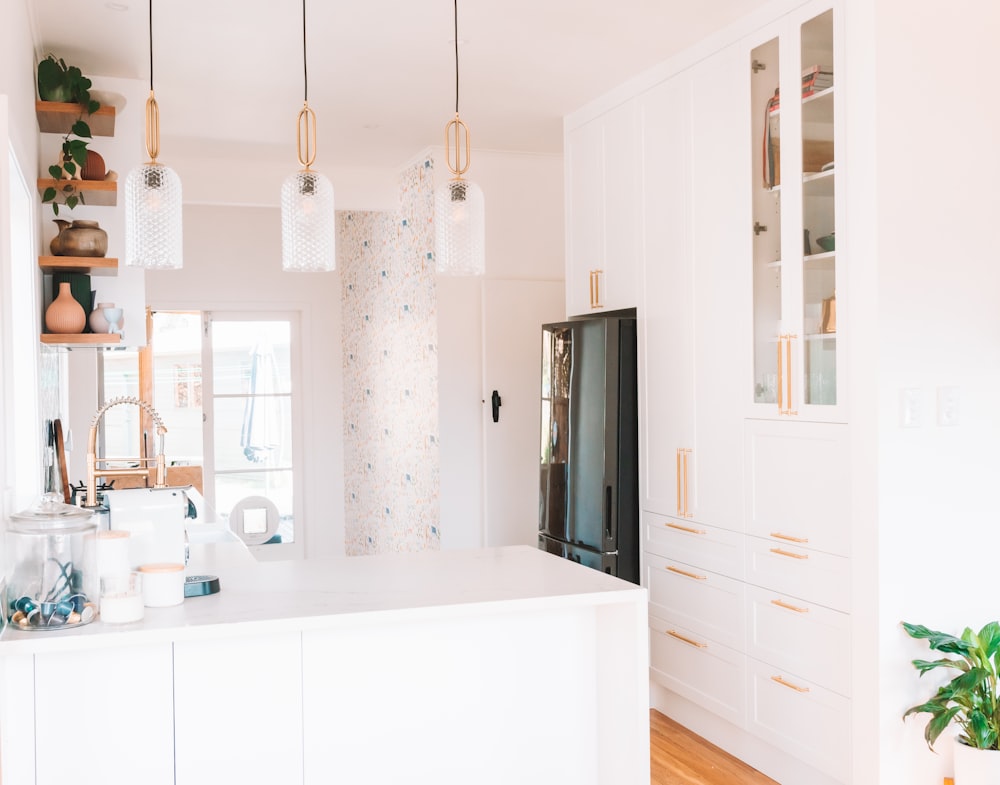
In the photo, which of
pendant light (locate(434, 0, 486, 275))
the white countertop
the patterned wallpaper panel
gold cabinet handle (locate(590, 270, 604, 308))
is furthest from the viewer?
the patterned wallpaper panel

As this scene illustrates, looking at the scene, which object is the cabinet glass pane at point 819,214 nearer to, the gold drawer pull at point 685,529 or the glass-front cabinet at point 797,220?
the glass-front cabinet at point 797,220

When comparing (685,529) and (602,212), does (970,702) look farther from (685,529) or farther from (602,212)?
(602,212)

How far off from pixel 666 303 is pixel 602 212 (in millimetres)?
700

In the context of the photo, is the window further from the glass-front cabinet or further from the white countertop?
the glass-front cabinet

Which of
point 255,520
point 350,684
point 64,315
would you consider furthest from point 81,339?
point 255,520

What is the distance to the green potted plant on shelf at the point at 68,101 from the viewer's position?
12.0 feet

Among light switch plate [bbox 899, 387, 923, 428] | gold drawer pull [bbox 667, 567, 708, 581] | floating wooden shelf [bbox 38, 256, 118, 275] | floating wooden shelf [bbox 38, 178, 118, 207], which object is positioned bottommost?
gold drawer pull [bbox 667, 567, 708, 581]

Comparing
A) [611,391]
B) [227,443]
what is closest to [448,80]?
[611,391]

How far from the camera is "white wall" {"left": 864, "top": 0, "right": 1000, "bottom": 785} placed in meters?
2.87

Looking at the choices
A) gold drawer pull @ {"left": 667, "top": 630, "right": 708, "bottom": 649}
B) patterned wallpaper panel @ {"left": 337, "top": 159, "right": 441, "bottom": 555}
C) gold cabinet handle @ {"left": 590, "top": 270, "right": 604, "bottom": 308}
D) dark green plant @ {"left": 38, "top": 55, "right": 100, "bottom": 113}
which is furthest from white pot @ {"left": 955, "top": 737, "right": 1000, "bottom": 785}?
dark green plant @ {"left": 38, "top": 55, "right": 100, "bottom": 113}

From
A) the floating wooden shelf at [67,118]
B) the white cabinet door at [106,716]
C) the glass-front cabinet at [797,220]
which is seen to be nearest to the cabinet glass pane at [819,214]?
the glass-front cabinet at [797,220]

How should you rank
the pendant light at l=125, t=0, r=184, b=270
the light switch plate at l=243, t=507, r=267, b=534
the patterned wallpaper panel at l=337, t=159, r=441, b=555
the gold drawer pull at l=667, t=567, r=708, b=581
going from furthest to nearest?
1. the light switch plate at l=243, t=507, r=267, b=534
2. the patterned wallpaper panel at l=337, t=159, r=441, b=555
3. the gold drawer pull at l=667, t=567, r=708, b=581
4. the pendant light at l=125, t=0, r=184, b=270

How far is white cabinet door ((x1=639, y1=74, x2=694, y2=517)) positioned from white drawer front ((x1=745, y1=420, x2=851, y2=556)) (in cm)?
43

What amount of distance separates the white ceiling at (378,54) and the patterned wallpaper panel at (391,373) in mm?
966
